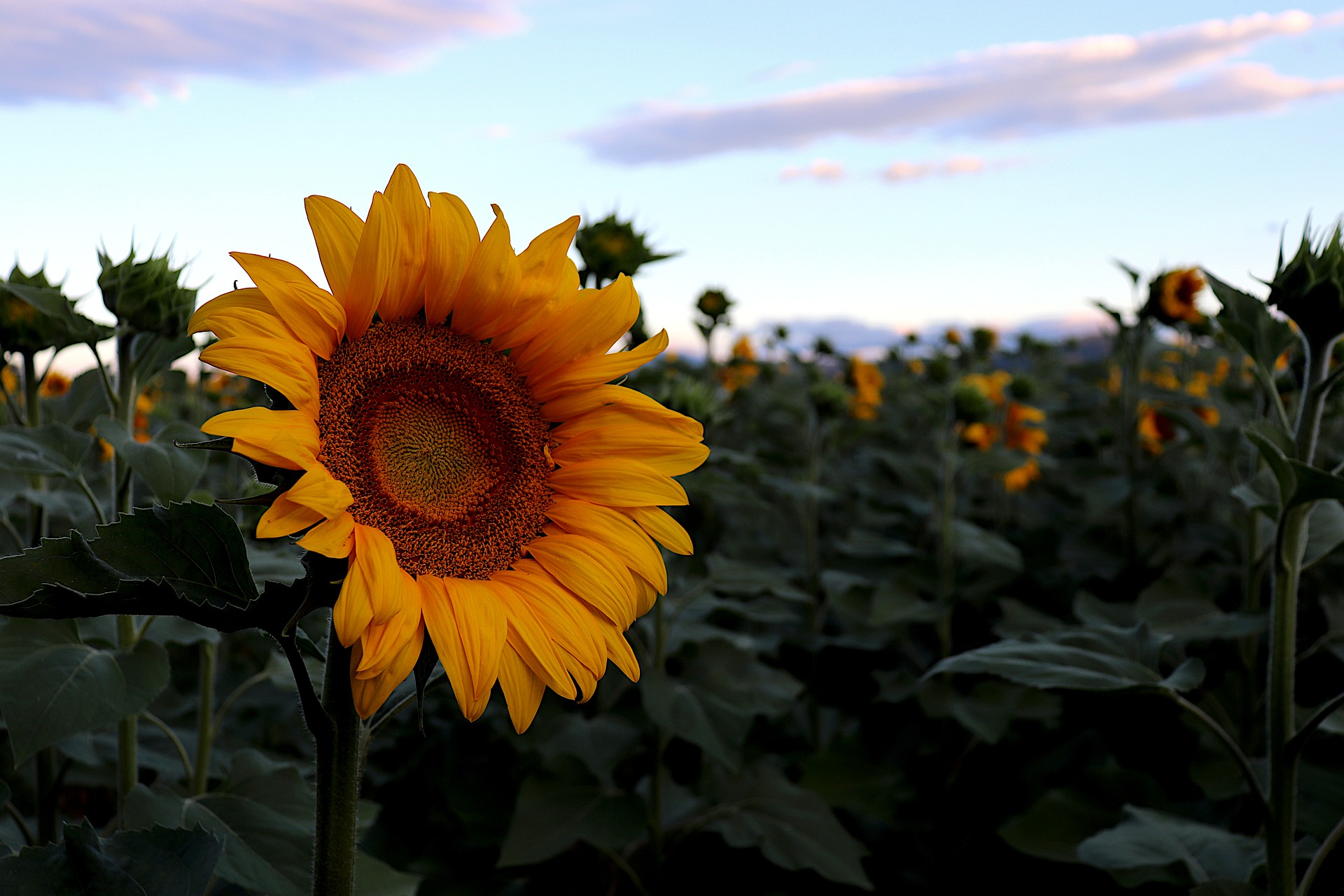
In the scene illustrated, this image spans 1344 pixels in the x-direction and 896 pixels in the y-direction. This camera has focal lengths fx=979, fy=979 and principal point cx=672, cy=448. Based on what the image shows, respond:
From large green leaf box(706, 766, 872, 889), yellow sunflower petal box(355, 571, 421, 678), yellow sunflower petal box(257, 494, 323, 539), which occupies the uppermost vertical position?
yellow sunflower petal box(257, 494, 323, 539)

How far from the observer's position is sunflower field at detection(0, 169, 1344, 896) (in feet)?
2.97

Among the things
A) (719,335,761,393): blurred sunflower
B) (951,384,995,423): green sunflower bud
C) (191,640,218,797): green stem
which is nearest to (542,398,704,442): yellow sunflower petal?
(191,640,218,797): green stem

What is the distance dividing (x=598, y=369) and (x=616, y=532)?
18 centimetres

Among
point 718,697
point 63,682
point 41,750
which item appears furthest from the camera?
point 718,697

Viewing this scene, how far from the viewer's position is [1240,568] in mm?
3199

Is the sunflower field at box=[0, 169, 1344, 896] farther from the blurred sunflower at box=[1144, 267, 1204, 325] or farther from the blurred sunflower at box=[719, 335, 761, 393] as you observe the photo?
the blurred sunflower at box=[719, 335, 761, 393]

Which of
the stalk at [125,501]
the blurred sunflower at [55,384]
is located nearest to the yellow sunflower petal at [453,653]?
the stalk at [125,501]

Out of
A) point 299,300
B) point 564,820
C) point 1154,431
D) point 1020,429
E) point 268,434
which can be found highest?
point 299,300

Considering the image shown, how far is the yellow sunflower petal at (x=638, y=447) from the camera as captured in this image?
1084 mm

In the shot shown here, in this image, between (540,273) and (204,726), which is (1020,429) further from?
(540,273)

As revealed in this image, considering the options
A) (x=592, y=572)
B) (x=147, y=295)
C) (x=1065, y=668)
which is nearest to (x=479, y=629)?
(x=592, y=572)

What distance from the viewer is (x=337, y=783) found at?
92 centimetres

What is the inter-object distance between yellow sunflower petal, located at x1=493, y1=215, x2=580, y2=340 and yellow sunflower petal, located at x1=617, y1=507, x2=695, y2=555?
9.2 inches

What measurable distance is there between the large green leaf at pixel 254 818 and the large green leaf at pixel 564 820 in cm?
72
